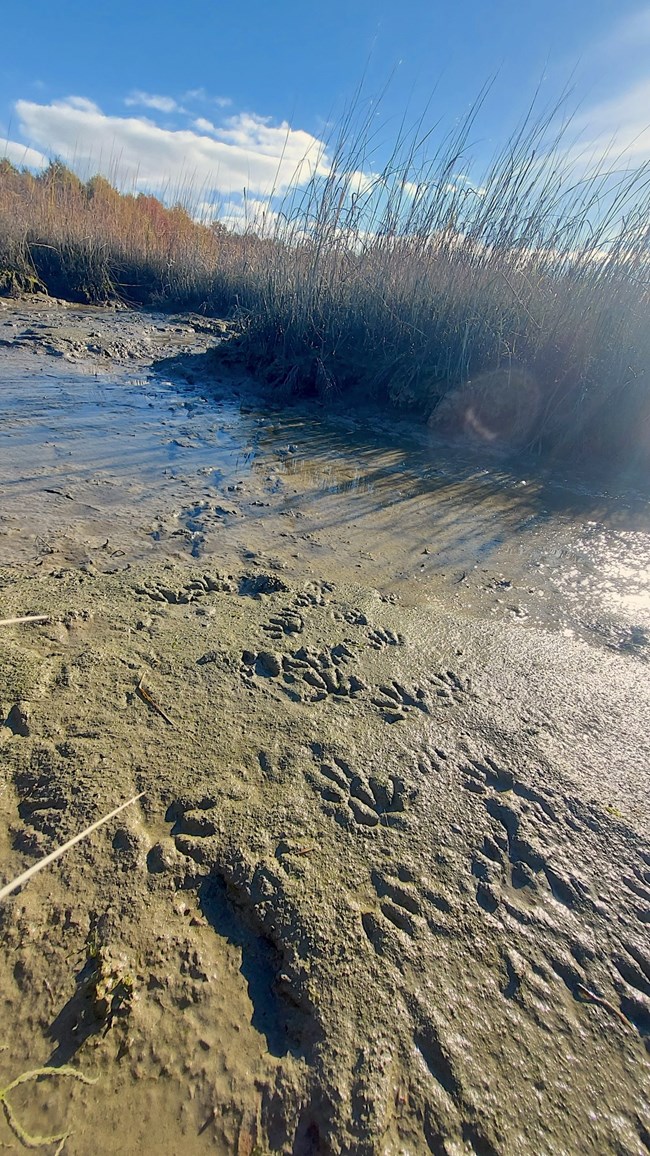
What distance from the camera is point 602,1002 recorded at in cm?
90

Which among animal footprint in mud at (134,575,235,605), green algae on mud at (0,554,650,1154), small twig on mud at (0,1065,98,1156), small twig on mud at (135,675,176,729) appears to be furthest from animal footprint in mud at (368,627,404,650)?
small twig on mud at (0,1065,98,1156)

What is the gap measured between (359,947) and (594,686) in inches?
44.5

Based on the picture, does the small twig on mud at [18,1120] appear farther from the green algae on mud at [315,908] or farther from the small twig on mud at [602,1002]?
the small twig on mud at [602,1002]

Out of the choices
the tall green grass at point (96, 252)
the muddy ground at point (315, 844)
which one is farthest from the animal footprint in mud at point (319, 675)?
the tall green grass at point (96, 252)

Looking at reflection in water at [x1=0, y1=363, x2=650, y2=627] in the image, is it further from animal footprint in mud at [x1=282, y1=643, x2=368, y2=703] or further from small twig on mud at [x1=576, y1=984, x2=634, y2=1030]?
small twig on mud at [x1=576, y1=984, x2=634, y2=1030]

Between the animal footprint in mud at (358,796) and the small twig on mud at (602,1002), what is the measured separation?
0.39 m

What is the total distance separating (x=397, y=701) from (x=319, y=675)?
0.22 metres

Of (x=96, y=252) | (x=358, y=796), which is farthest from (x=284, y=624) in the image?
(x=96, y=252)

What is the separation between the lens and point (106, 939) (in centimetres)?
86

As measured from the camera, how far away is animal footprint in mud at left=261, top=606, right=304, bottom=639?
65.4 inches

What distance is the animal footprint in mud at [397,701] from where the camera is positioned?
1.41 metres

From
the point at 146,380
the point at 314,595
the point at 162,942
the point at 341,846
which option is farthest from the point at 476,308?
the point at 162,942

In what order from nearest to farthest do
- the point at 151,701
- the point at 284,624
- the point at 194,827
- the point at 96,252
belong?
the point at 194,827 < the point at 151,701 < the point at 284,624 < the point at 96,252

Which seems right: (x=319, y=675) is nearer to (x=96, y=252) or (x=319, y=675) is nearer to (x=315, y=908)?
(x=315, y=908)
